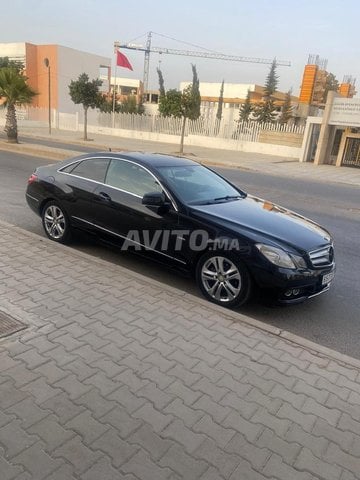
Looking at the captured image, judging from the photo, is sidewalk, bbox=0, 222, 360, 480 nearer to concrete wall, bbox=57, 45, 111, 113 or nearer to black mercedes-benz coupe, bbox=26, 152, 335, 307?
black mercedes-benz coupe, bbox=26, 152, 335, 307

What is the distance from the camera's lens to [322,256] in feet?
13.5

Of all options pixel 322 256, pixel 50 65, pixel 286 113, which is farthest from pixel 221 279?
pixel 50 65

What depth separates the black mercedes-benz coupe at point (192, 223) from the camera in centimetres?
388

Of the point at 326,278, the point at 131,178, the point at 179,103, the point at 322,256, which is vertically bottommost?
the point at 326,278

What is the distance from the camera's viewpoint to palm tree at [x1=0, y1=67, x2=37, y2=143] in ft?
64.0

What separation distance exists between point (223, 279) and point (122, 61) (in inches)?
1481

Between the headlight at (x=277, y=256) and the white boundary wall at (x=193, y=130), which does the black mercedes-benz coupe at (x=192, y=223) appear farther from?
the white boundary wall at (x=193, y=130)

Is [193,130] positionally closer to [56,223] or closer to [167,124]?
[167,124]

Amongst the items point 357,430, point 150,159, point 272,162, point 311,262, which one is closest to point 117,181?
point 150,159

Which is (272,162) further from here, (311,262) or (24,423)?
(24,423)

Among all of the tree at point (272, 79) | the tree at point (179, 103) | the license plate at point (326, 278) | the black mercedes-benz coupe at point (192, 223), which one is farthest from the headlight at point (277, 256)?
the tree at point (272, 79)

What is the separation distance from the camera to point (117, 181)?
16.2ft

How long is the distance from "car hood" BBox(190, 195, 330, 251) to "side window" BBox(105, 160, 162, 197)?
0.64 m

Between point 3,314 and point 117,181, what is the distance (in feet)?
7.08
